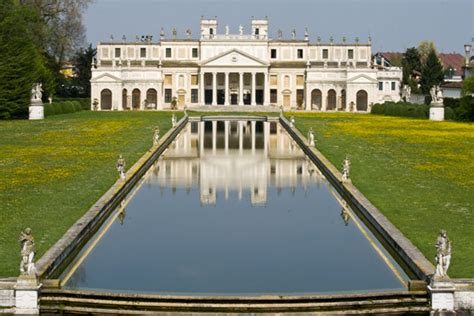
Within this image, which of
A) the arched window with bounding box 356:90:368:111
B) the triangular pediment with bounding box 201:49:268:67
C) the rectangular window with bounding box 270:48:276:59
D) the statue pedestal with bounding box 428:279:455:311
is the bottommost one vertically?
the statue pedestal with bounding box 428:279:455:311

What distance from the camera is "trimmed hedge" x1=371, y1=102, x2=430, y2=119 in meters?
73.4

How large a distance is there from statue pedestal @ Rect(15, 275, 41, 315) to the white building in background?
294ft

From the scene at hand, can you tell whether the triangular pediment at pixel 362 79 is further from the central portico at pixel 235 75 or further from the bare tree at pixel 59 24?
the bare tree at pixel 59 24

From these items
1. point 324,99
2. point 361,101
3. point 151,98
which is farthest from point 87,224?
point 151,98

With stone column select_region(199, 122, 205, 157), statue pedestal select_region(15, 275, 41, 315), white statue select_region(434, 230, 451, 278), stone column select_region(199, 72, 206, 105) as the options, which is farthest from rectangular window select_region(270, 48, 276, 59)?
statue pedestal select_region(15, 275, 41, 315)

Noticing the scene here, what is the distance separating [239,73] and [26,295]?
9796 centimetres

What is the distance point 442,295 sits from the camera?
13.2 m

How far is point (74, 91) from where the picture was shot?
108 metres

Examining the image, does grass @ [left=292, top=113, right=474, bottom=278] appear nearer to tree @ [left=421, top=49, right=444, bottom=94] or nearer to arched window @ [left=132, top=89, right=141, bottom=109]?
tree @ [left=421, top=49, right=444, bottom=94]

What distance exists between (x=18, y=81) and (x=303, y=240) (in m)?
48.6

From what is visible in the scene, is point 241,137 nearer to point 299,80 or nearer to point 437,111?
point 437,111

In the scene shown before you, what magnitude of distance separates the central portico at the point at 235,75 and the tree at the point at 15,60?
143ft

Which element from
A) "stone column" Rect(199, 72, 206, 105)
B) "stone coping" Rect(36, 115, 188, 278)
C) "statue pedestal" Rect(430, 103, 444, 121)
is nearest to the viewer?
"stone coping" Rect(36, 115, 188, 278)

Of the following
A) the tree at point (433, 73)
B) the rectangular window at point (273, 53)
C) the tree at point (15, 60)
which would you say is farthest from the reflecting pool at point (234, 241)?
the rectangular window at point (273, 53)
